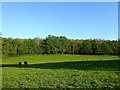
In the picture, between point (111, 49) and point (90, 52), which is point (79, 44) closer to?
point (90, 52)

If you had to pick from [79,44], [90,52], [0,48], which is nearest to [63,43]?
[79,44]

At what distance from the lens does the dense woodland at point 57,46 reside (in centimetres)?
9725

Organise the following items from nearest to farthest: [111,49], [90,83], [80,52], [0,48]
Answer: [90,83] < [0,48] < [111,49] < [80,52]

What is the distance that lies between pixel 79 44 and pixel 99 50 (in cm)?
1073

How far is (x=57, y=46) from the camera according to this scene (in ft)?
378

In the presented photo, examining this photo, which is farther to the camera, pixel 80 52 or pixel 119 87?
pixel 80 52

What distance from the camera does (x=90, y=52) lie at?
108m

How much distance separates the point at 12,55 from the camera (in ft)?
317

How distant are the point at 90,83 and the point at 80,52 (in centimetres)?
9742

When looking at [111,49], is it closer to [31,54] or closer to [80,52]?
[80,52]

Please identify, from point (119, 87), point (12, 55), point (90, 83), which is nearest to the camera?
point (119, 87)

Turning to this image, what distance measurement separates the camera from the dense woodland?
97.2m

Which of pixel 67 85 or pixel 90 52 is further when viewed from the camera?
pixel 90 52

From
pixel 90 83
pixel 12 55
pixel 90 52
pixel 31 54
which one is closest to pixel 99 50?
pixel 90 52
